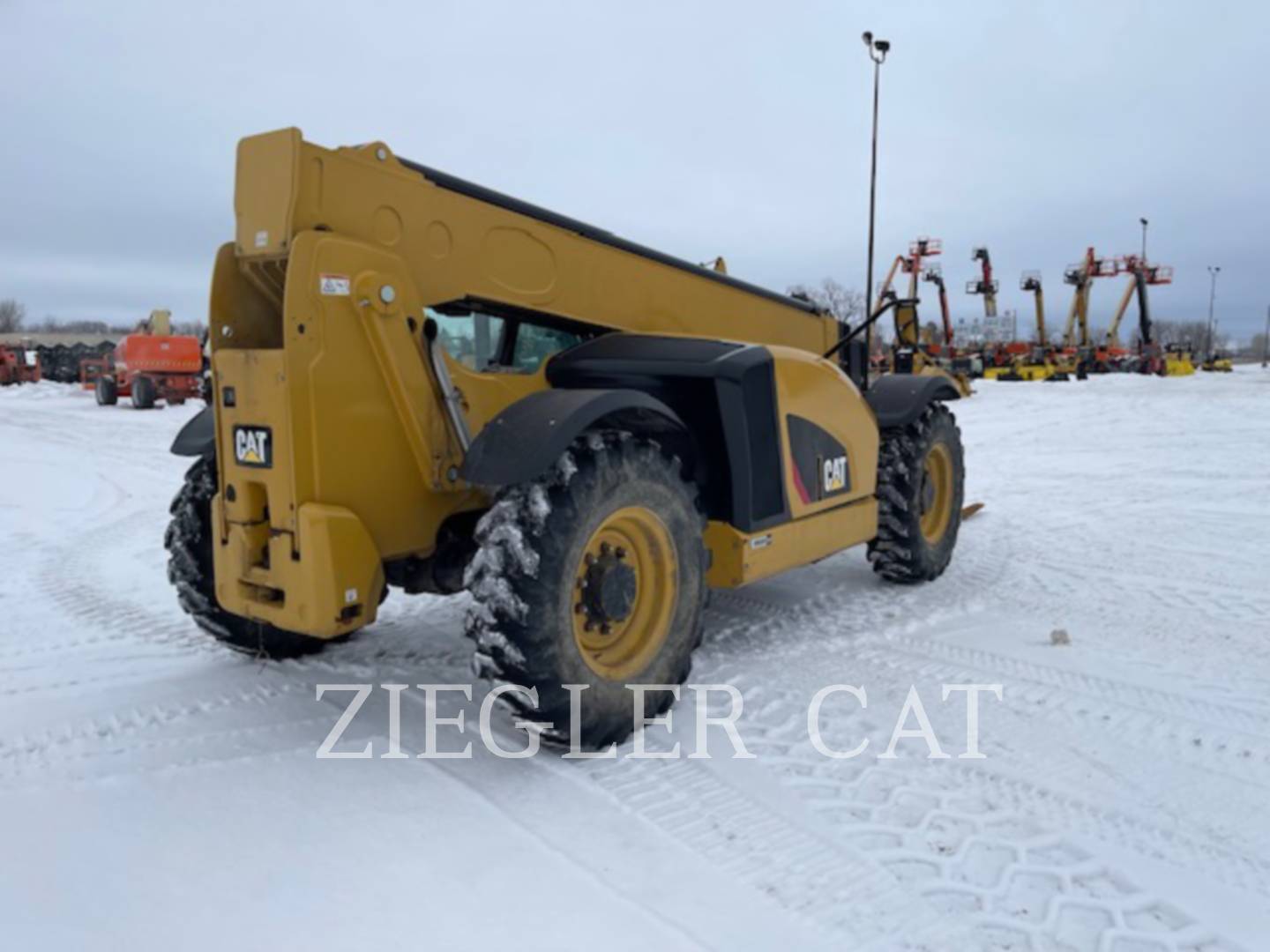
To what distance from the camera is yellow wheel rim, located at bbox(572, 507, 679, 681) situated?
3.48 meters

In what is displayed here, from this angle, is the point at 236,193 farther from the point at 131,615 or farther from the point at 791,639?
the point at 791,639

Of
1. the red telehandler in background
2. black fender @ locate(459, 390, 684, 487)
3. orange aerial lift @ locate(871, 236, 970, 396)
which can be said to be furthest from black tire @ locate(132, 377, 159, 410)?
black fender @ locate(459, 390, 684, 487)

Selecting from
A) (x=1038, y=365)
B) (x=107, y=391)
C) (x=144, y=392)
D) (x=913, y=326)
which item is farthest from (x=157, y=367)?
(x=1038, y=365)

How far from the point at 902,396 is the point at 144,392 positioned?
21774mm

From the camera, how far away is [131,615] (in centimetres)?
506

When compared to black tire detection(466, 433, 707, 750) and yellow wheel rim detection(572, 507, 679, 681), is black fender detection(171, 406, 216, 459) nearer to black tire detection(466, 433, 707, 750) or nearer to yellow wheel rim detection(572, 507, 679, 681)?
black tire detection(466, 433, 707, 750)

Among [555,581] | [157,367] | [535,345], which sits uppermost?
[157,367]

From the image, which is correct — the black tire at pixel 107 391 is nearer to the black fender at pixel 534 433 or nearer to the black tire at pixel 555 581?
the black fender at pixel 534 433

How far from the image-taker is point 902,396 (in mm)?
6094

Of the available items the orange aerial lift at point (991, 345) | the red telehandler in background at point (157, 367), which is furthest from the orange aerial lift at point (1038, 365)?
the red telehandler in background at point (157, 367)

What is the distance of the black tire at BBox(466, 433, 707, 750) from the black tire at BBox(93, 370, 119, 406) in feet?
82.3

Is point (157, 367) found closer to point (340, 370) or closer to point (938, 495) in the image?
point (938, 495)

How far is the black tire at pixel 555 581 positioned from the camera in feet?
10.1

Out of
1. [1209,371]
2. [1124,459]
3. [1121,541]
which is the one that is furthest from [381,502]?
[1209,371]
